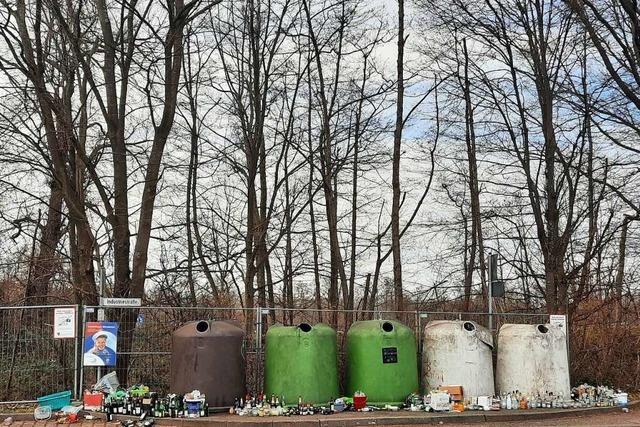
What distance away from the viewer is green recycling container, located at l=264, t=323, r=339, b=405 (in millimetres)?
10883

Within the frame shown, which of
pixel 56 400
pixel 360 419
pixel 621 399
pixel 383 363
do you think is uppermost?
pixel 383 363

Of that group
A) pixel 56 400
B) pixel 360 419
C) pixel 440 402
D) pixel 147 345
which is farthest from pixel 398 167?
pixel 56 400

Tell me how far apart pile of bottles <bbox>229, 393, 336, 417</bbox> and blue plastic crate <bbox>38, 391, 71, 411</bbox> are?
99.6 inches

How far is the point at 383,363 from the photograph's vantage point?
1134 cm

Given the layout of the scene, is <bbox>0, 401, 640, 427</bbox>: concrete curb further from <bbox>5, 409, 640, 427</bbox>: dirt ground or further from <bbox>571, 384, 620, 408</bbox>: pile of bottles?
<bbox>571, 384, 620, 408</bbox>: pile of bottles

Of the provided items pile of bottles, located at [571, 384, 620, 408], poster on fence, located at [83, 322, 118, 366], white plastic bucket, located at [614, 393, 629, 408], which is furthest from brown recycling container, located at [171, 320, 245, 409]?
white plastic bucket, located at [614, 393, 629, 408]

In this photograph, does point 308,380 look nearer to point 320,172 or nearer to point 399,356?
point 399,356

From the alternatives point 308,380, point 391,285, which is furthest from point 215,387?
point 391,285

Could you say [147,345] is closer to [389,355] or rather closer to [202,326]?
[202,326]

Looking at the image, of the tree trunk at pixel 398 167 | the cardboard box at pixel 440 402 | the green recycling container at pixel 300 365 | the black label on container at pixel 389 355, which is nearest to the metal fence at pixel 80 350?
the green recycling container at pixel 300 365

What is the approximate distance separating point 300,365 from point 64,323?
3.79m

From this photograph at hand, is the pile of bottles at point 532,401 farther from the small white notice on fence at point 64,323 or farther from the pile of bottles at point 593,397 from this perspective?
the small white notice on fence at point 64,323

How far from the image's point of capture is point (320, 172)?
69.5ft

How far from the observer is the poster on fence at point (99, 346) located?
434 inches
